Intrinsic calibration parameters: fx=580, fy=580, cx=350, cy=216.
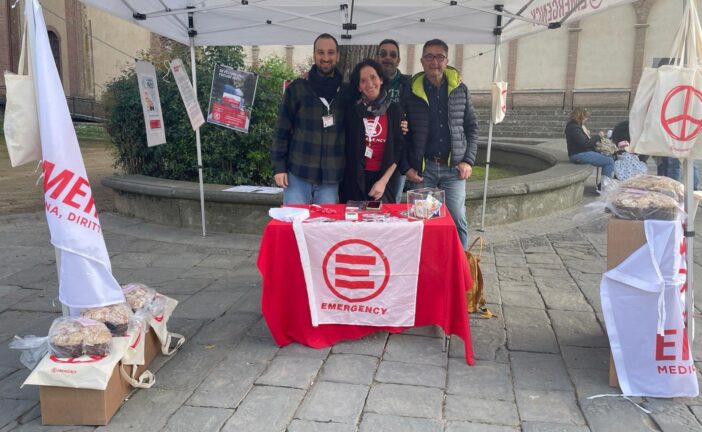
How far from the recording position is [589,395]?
3.09 metres

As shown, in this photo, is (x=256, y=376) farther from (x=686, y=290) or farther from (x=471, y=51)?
(x=471, y=51)

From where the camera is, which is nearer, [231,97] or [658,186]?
[658,186]

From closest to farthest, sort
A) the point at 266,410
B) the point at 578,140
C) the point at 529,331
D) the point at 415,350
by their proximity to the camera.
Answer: the point at 266,410
the point at 415,350
the point at 529,331
the point at 578,140

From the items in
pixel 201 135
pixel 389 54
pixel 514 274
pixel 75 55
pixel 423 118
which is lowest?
pixel 514 274

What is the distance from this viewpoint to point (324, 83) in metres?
4.22

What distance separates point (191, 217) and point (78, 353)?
3957 millimetres

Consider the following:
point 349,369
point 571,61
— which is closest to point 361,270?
point 349,369

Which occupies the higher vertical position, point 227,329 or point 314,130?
point 314,130

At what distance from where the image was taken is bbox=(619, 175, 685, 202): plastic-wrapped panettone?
312cm

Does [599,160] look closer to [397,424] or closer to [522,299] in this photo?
[522,299]

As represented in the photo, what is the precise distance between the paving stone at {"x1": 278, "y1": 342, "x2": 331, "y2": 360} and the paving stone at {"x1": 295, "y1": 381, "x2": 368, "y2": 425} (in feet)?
1.12

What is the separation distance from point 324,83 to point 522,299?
7.38 feet

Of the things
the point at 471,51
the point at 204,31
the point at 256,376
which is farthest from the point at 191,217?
the point at 471,51

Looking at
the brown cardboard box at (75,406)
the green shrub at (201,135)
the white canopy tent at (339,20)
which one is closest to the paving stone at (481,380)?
the brown cardboard box at (75,406)
